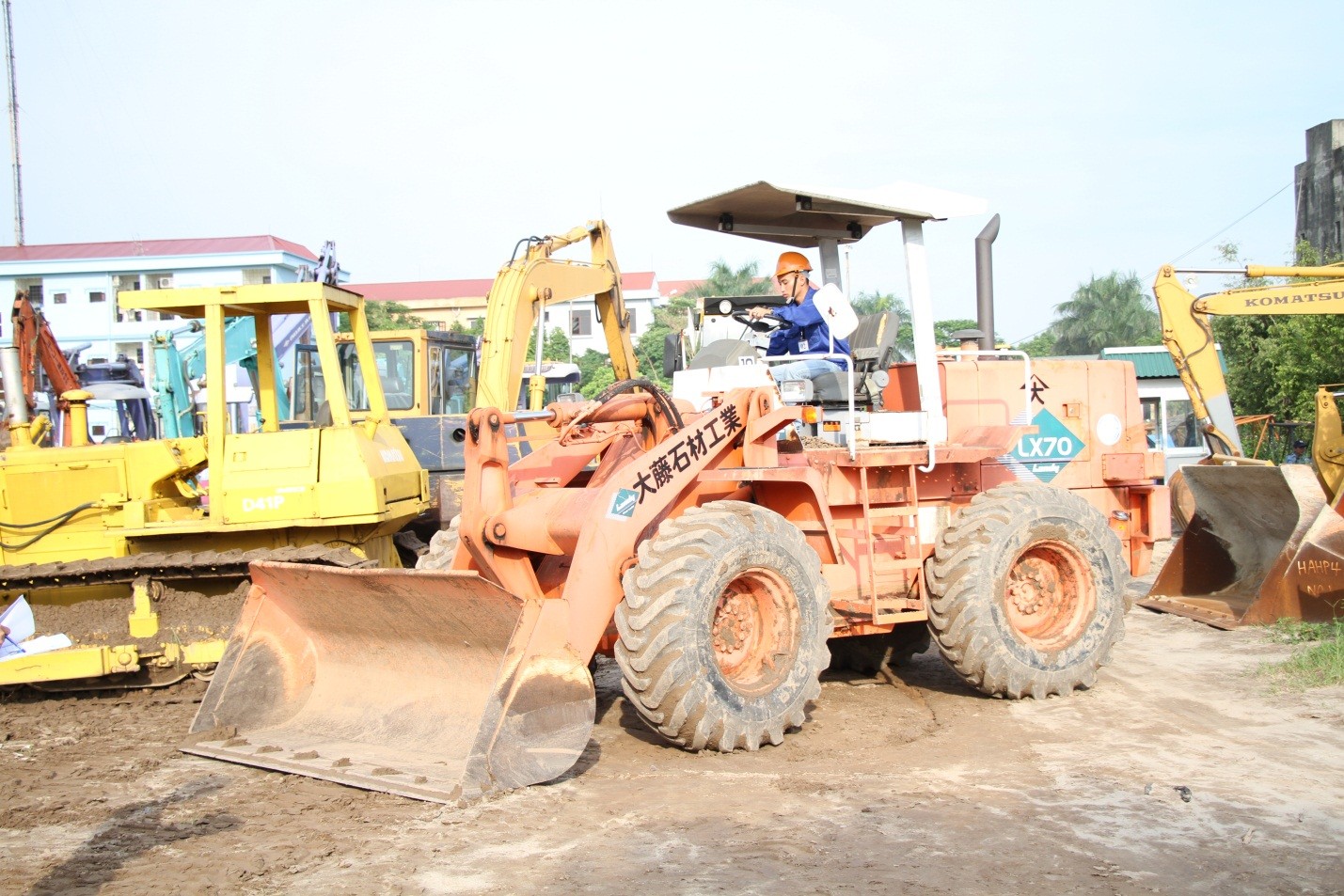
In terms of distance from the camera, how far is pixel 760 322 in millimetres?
7992

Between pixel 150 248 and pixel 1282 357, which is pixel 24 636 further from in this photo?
pixel 150 248

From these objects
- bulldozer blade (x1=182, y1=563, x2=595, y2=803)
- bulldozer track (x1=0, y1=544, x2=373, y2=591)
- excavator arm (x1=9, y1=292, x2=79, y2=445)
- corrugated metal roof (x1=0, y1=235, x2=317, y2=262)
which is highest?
corrugated metal roof (x1=0, y1=235, x2=317, y2=262)

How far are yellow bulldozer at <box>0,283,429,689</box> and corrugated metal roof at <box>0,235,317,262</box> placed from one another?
3575cm

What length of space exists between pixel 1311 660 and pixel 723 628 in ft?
13.6

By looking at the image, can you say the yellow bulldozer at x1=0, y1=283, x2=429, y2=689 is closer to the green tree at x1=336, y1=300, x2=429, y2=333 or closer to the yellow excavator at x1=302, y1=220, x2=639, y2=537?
the yellow excavator at x1=302, y1=220, x2=639, y2=537

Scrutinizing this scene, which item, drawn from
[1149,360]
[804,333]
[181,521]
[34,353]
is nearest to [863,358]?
[804,333]

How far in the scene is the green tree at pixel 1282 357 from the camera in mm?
18656

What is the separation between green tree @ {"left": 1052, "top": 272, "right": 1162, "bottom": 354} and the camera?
42.2m

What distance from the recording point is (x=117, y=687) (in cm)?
749

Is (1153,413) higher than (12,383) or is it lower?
lower

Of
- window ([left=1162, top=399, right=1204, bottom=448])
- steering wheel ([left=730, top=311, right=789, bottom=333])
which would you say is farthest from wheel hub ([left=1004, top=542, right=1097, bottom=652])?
window ([left=1162, top=399, right=1204, bottom=448])

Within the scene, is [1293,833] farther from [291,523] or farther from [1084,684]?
[291,523]

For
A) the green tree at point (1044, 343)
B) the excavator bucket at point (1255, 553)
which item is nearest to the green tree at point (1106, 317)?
the green tree at point (1044, 343)

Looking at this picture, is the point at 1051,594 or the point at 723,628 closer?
the point at 723,628
